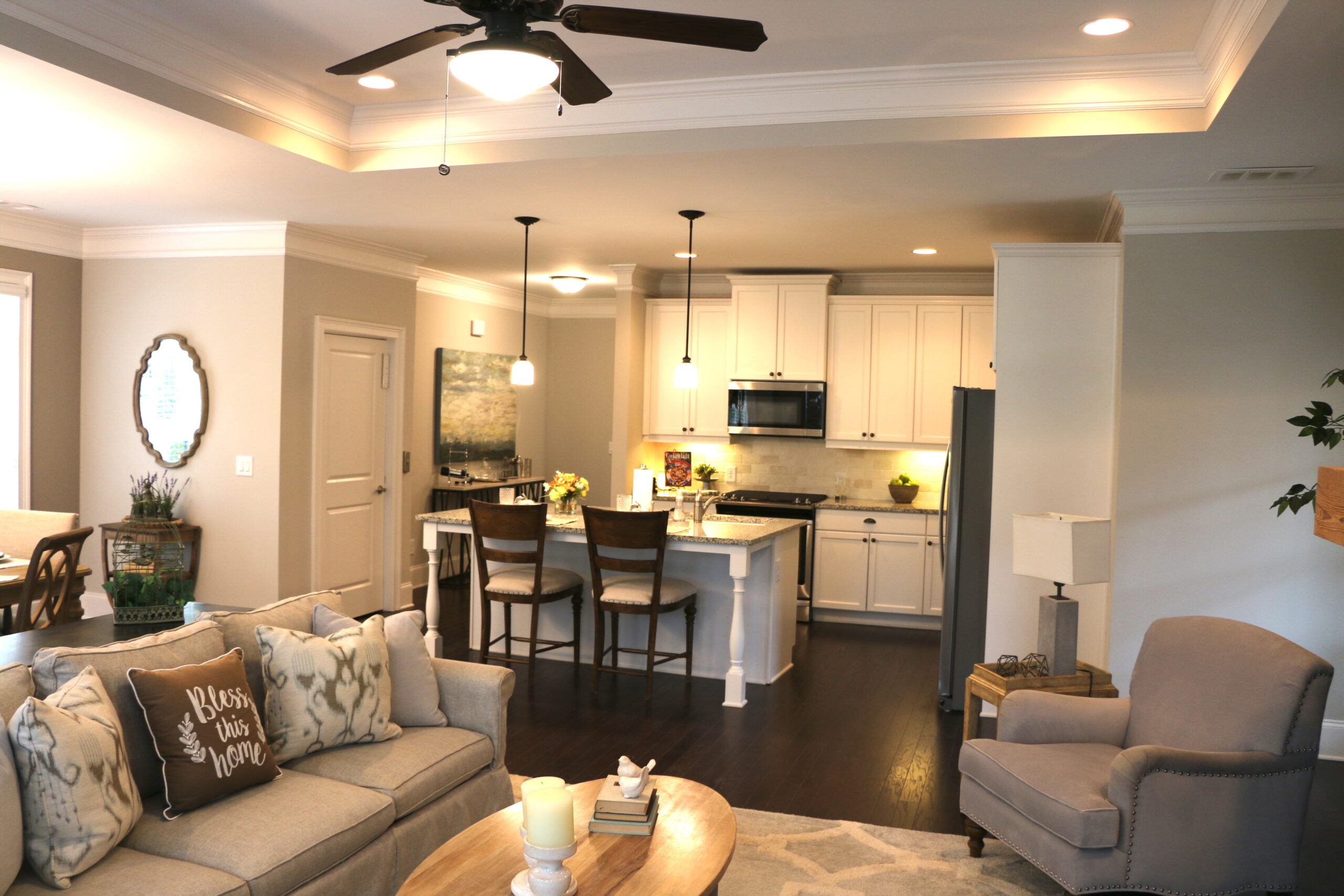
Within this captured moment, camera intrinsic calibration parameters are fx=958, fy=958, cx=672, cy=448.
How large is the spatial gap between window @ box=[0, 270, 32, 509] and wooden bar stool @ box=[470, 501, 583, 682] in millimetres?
3061

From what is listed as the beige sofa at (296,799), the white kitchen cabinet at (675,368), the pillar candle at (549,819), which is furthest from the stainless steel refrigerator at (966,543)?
the pillar candle at (549,819)

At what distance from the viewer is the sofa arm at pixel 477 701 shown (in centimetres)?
316

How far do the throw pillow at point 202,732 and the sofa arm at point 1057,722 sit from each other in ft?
7.58

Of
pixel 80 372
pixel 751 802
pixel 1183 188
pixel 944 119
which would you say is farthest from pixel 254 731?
pixel 80 372

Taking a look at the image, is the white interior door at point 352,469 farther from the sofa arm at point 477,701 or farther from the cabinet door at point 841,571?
the sofa arm at point 477,701

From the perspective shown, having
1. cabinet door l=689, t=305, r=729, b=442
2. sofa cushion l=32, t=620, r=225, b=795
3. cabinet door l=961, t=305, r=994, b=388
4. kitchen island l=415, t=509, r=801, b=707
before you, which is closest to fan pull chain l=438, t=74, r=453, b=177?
kitchen island l=415, t=509, r=801, b=707

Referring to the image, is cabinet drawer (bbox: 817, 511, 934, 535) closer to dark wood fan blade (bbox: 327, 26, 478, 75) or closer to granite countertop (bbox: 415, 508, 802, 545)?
granite countertop (bbox: 415, 508, 802, 545)

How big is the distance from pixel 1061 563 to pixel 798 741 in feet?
4.94

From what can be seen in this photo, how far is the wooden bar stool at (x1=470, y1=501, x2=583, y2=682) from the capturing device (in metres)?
5.06

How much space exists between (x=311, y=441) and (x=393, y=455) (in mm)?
776

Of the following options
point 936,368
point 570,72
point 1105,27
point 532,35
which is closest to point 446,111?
point 570,72

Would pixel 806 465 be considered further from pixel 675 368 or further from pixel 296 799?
pixel 296 799

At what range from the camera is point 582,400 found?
963 centimetres

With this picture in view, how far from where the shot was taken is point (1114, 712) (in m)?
3.24
